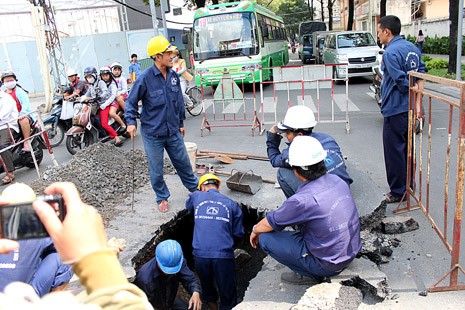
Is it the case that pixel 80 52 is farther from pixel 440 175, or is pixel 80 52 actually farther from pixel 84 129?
pixel 440 175

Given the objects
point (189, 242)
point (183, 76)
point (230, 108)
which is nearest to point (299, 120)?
point (189, 242)

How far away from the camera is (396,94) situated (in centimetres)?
453

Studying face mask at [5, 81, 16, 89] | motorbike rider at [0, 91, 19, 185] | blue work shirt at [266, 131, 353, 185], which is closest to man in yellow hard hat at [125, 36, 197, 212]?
blue work shirt at [266, 131, 353, 185]

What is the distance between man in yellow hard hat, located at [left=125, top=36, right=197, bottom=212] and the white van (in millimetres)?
9957

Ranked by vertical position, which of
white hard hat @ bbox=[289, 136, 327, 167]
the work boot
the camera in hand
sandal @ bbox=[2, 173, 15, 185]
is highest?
the camera in hand

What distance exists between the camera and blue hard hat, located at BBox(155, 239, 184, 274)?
372 cm

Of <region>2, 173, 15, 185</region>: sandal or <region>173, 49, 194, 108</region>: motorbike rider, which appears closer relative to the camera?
<region>2, 173, 15, 185</region>: sandal

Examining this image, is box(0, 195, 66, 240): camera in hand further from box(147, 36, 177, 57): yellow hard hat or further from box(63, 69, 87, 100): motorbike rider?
box(63, 69, 87, 100): motorbike rider

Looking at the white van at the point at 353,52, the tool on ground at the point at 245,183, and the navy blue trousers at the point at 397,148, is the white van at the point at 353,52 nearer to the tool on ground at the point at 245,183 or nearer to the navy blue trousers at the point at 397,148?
the tool on ground at the point at 245,183

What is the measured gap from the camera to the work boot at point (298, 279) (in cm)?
332

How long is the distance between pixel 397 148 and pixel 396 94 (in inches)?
23.3

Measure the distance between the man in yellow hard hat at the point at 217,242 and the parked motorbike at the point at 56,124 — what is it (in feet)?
18.5

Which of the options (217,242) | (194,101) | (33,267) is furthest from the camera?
(194,101)

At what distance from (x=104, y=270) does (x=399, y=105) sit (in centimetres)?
420
